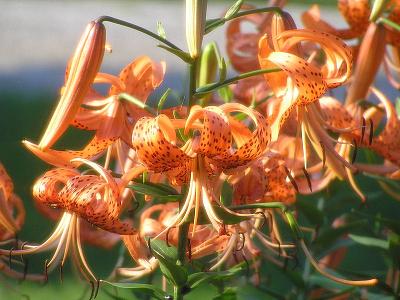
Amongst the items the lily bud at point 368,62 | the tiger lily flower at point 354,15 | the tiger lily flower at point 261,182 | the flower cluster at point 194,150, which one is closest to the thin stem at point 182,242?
the flower cluster at point 194,150

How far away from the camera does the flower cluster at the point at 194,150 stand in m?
1.15

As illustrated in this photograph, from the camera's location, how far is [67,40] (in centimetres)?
752

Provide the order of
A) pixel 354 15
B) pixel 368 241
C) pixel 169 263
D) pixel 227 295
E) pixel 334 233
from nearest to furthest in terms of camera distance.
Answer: pixel 169 263, pixel 227 295, pixel 368 241, pixel 334 233, pixel 354 15

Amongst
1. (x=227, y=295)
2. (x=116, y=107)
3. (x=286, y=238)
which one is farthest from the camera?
(x=286, y=238)

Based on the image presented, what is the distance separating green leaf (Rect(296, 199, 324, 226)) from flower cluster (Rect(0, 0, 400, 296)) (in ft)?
0.16

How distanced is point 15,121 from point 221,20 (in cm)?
346

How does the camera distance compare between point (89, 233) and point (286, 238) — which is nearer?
point (89, 233)

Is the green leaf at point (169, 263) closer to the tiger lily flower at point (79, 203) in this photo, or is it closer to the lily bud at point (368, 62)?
the tiger lily flower at point (79, 203)

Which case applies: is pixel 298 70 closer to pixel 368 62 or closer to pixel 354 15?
pixel 368 62

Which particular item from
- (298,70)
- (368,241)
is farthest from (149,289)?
(368,241)

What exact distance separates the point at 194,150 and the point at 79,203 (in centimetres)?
15

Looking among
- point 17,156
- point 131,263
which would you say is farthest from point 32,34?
point 131,263

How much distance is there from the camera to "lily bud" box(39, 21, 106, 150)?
1162mm

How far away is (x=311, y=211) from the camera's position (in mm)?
1585
